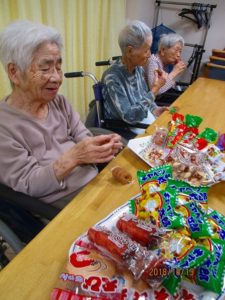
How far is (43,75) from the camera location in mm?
1030

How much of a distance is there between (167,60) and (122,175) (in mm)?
1749

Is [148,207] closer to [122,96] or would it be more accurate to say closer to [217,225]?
[217,225]

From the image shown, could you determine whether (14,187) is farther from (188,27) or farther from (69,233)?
(188,27)

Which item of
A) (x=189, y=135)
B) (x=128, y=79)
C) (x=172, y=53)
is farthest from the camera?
(x=172, y=53)

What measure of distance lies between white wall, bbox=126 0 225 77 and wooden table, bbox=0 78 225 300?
10.3 feet

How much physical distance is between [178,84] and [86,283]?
2.17 metres

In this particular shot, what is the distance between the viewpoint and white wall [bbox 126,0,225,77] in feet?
11.6

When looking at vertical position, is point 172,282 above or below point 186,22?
below

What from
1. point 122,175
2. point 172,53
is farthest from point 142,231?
point 172,53

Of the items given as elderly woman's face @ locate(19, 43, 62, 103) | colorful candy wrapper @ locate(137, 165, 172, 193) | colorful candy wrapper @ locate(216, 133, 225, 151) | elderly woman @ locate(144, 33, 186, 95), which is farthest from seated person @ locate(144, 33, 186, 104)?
colorful candy wrapper @ locate(137, 165, 172, 193)

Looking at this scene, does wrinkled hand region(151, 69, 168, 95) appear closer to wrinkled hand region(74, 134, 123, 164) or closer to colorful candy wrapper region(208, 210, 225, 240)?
wrinkled hand region(74, 134, 123, 164)

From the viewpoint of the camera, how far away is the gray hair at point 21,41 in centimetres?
95

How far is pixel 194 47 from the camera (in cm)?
362

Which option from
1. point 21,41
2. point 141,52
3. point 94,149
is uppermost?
point 21,41
